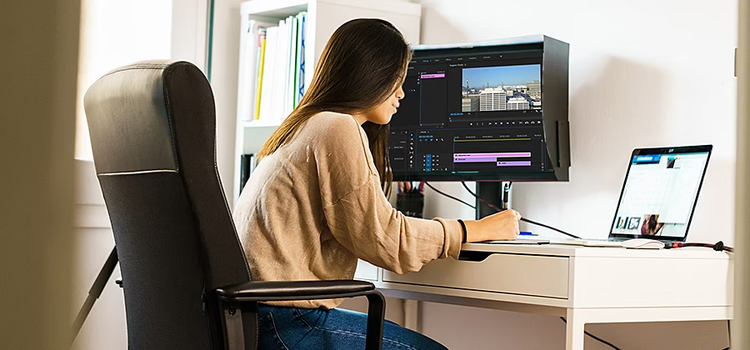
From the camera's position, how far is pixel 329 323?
1.31 m

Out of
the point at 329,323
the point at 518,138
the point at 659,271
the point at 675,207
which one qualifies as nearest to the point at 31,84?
the point at 329,323

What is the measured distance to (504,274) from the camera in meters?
1.55

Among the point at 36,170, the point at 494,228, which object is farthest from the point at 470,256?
the point at 36,170

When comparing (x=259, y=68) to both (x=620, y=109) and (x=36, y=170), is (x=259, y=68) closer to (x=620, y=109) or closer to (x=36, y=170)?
(x=620, y=109)

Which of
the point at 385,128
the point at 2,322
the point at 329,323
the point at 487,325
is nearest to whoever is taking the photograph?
the point at 2,322

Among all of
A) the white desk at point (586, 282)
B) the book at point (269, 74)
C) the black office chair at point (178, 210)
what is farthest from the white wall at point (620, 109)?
the black office chair at point (178, 210)

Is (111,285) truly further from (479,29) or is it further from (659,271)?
(659,271)

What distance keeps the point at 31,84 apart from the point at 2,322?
30mm

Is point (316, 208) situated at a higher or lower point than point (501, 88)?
lower

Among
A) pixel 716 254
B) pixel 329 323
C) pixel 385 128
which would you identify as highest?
pixel 385 128

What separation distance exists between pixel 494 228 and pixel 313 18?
1086mm

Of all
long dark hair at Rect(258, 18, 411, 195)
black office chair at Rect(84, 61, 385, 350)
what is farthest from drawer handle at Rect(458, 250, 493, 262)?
black office chair at Rect(84, 61, 385, 350)

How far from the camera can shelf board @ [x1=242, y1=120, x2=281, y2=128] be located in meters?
2.47

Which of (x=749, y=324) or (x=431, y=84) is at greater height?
(x=431, y=84)
